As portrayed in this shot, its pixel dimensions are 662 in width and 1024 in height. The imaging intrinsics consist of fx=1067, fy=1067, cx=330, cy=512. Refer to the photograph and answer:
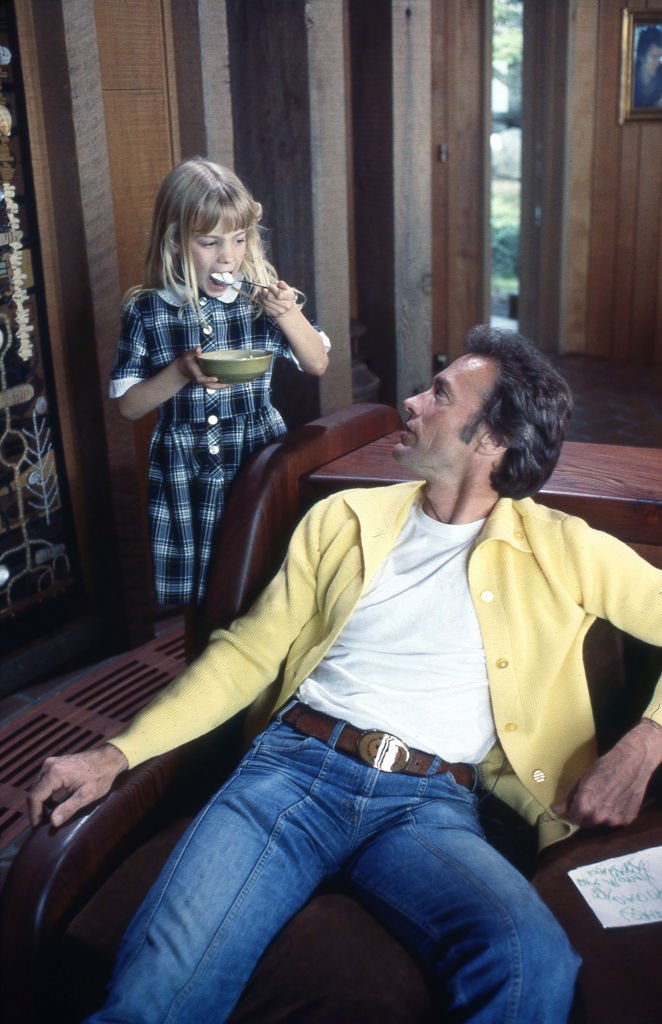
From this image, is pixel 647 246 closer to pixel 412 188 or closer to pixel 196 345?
pixel 412 188

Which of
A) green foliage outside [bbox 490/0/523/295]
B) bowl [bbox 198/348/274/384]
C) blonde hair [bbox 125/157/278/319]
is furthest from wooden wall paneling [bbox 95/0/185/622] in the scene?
green foliage outside [bbox 490/0/523/295]

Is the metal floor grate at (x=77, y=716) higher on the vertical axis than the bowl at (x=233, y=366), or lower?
lower

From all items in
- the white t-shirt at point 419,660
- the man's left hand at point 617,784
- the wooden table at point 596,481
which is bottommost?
the man's left hand at point 617,784

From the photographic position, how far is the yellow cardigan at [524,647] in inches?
69.7

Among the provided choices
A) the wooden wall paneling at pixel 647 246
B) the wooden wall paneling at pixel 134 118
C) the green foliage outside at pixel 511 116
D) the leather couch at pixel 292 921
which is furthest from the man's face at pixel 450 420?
the green foliage outside at pixel 511 116

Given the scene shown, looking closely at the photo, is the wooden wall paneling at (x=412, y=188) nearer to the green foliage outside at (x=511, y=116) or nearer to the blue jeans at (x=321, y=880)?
the blue jeans at (x=321, y=880)

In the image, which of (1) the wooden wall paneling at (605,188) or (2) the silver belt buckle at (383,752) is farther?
(1) the wooden wall paneling at (605,188)

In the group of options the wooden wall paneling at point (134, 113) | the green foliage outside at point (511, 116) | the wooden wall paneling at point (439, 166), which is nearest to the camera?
the wooden wall paneling at point (134, 113)

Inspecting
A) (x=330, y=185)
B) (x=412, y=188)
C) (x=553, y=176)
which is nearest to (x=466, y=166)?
(x=553, y=176)

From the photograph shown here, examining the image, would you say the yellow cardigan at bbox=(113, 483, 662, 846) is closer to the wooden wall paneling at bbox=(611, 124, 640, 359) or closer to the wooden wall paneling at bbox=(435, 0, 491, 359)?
the wooden wall paneling at bbox=(435, 0, 491, 359)

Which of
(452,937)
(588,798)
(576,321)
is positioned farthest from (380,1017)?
(576,321)

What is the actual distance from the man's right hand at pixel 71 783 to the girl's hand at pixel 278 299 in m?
1.01

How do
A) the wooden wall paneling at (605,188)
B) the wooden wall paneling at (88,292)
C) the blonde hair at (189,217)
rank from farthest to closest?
the wooden wall paneling at (605,188), the wooden wall paneling at (88,292), the blonde hair at (189,217)

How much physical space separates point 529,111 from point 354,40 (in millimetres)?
3401
